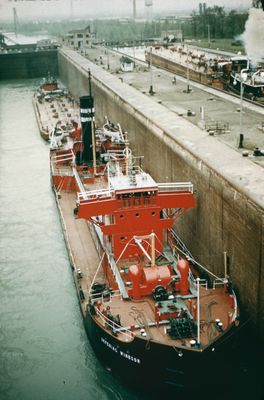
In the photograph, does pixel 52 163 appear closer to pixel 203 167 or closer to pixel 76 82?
pixel 203 167

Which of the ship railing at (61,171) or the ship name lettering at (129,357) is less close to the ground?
the ship railing at (61,171)

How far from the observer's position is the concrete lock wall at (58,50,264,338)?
1523 cm

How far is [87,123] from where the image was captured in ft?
94.5

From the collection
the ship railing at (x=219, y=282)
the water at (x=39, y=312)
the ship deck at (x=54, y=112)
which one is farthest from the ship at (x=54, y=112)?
the ship railing at (x=219, y=282)

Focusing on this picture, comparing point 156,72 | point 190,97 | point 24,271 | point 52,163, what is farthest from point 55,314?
point 156,72

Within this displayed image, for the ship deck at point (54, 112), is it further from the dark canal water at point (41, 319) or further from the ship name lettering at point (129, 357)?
the ship name lettering at point (129, 357)

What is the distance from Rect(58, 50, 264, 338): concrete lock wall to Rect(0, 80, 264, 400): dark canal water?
292cm

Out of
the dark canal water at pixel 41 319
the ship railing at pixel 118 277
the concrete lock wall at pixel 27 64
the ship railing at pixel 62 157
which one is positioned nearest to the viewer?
the dark canal water at pixel 41 319

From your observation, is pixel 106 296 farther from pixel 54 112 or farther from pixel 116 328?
pixel 54 112

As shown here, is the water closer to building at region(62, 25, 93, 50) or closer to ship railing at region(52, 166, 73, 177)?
ship railing at region(52, 166, 73, 177)

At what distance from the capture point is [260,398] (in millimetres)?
15195

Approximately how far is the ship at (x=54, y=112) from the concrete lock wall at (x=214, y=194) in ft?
29.0

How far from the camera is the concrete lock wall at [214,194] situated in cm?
1523

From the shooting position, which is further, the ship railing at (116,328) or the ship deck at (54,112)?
the ship deck at (54,112)
